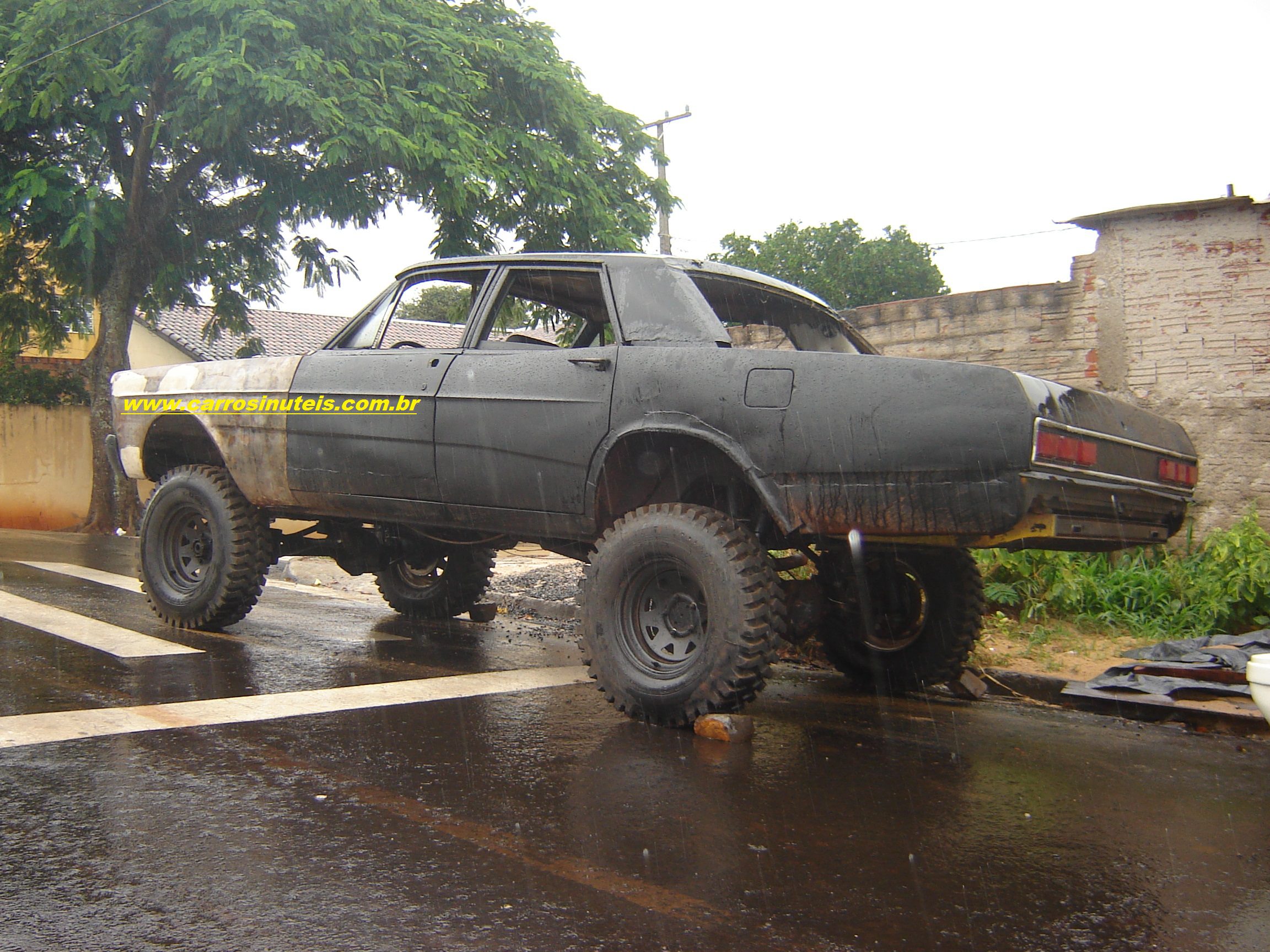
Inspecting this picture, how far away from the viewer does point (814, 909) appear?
242 centimetres

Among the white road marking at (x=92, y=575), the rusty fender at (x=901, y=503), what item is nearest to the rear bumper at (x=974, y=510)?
the rusty fender at (x=901, y=503)

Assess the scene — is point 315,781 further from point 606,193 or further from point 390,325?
point 606,193

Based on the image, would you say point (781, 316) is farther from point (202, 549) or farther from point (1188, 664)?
point (202, 549)

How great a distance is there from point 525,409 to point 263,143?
476 inches

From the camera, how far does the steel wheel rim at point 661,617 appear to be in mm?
4117

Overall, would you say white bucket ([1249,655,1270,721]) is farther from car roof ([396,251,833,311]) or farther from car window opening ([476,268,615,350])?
car window opening ([476,268,615,350])

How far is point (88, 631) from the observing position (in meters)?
5.71

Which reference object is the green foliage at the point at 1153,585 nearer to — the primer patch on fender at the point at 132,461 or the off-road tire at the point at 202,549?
the off-road tire at the point at 202,549

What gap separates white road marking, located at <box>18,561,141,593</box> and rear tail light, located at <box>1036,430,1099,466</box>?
6347 millimetres

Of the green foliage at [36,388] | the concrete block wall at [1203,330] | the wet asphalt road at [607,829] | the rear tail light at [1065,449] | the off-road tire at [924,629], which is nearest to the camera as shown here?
the wet asphalt road at [607,829]

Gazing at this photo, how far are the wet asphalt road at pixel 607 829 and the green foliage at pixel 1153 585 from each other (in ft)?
6.05

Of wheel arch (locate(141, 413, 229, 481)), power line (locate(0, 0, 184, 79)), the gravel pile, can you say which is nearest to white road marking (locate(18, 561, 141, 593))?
wheel arch (locate(141, 413, 229, 481))

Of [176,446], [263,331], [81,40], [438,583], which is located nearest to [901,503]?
[438,583]

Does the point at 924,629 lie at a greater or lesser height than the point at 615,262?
lesser
